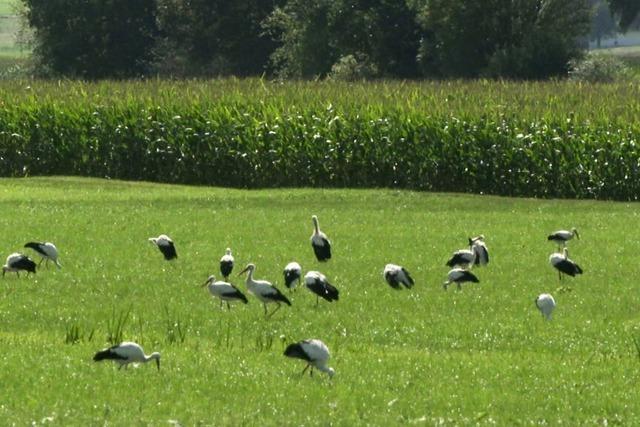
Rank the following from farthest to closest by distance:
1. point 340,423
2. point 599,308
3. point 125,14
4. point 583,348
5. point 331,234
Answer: point 125,14 < point 331,234 < point 599,308 < point 583,348 < point 340,423

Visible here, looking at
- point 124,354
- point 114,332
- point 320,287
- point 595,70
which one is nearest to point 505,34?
point 595,70

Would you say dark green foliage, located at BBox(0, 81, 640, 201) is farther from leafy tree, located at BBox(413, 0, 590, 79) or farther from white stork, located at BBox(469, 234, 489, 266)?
leafy tree, located at BBox(413, 0, 590, 79)

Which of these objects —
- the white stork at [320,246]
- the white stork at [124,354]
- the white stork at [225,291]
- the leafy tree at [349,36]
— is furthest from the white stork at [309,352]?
the leafy tree at [349,36]

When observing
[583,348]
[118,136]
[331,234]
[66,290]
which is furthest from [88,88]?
[583,348]

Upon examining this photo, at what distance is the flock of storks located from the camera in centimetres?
1748

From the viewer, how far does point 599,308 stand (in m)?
24.5

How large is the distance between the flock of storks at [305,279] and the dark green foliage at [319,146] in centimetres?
1438

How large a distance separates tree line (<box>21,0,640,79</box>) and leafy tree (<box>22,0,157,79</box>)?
6 centimetres

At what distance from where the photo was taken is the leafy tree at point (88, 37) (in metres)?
102

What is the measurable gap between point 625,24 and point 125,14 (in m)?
46.0

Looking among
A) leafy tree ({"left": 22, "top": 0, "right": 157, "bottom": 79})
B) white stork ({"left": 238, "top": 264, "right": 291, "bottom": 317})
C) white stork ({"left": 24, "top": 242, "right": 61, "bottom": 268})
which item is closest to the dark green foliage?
white stork ({"left": 24, "top": 242, "right": 61, "bottom": 268})

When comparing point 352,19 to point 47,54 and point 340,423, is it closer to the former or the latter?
point 47,54

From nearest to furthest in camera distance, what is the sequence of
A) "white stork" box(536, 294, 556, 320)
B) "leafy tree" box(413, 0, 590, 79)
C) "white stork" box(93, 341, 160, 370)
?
"white stork" box(93, 341, 160, 370), "white stork" box(536, 294, 556, 320), "leafy tree" box(413, 0, 590, 79)

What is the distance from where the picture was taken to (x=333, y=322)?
75.3 ft
